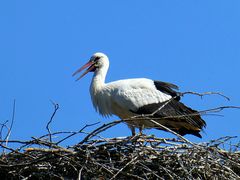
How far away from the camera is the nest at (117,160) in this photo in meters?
7.20

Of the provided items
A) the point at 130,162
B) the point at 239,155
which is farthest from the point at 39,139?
the point at 239,155

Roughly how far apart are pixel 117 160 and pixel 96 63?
3.90m

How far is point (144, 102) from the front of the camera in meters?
10.3

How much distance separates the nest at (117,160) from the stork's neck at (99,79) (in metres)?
3.12

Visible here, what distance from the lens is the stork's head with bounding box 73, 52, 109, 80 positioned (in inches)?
438

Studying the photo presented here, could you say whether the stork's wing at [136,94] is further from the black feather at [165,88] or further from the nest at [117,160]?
the nest at [117,160]

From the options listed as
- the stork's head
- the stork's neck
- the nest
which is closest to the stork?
the stork's neck

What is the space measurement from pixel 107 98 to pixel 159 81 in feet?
2.50

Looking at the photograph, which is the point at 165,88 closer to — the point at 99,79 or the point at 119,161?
the point at 99,79

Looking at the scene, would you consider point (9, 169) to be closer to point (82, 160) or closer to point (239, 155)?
point (82, 160)

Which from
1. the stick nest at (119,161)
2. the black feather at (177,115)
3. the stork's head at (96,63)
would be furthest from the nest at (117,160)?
the stork's head at (96,63)

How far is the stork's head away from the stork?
52 centimetres

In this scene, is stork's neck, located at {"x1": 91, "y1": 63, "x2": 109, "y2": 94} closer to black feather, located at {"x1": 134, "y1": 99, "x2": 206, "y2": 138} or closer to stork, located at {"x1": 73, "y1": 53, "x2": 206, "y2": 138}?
stork, located at {"x1": 73, "y1": 53, "x2": 206, "y2": 138}

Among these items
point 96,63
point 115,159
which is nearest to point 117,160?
point 115,159
